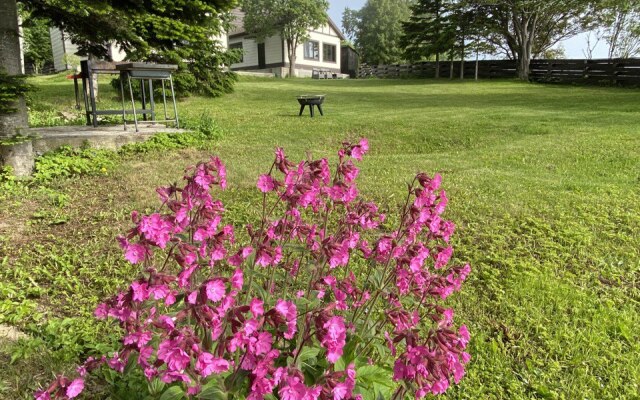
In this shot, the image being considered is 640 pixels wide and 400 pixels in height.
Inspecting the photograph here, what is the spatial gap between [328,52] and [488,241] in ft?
127

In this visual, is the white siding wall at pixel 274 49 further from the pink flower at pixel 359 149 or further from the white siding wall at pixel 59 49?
the pink flower at pixel 359 149

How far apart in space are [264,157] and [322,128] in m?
2.88

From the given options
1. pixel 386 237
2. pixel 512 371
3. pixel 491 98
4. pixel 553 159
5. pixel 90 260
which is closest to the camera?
pixel 386 237

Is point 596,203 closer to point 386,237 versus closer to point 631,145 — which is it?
point 631,145

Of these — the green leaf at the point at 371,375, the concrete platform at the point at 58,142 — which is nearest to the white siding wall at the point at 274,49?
the concrete platform at the point at 58,142

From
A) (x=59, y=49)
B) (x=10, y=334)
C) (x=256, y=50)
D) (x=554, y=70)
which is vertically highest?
(x=256, y=50)

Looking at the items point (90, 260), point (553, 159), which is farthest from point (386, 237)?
point (553, 159)

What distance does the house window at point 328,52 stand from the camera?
39.9 meters

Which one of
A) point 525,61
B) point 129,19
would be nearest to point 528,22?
point 525,61

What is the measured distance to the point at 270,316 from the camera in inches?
54.4

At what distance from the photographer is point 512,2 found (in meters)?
26.6

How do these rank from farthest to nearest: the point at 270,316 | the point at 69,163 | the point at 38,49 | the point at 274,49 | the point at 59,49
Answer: the point at 38,49 → the point at 274,49 → the point at 59,49 → the point at 69,163 → the point at 270,316

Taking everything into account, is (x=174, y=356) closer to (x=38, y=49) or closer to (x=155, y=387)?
(x=155, y=387)

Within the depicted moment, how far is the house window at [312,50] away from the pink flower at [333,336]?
38.6 m
